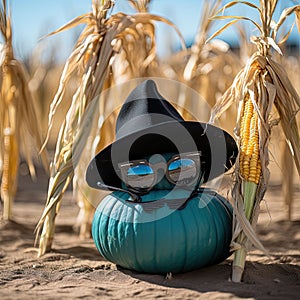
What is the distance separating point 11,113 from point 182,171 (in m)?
2.24

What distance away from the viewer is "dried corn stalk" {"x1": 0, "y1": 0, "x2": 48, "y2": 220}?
4.84 meters

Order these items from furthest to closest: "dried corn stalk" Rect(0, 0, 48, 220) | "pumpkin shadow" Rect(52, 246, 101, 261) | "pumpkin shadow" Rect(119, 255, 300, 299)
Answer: "dried corn stalk" Rect(0, 0, 48, 220) → "pumpkin shadow" Rect(52, 246, 101, 261) → "pumpkin shadow" Rect(119, 255, 300, 299)

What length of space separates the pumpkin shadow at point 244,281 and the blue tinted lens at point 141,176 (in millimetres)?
520

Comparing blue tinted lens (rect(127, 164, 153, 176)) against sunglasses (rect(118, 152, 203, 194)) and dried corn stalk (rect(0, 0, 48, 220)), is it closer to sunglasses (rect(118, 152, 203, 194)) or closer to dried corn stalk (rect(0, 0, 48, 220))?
sunglasses (rect(118, 152, 203, 194))

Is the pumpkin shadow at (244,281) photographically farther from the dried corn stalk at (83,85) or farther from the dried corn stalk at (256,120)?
the dried corn stalk at (83,85)

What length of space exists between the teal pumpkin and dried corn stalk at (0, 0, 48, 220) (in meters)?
1.76

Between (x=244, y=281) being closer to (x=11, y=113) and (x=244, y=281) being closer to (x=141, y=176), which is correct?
(x=141, y=176)

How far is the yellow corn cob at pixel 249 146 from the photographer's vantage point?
10.3 feet

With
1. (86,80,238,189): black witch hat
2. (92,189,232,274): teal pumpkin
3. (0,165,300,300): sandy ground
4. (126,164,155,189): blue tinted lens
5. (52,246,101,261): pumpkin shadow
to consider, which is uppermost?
(86,80,238,189): black witch hat

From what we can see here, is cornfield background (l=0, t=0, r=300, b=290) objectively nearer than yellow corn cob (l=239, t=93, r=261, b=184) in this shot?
No

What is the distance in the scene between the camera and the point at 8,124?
5039 millimetres

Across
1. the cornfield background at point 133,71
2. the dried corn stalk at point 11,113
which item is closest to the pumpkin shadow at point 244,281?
the cornfield background at point 133,71

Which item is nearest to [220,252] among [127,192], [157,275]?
[157,275]

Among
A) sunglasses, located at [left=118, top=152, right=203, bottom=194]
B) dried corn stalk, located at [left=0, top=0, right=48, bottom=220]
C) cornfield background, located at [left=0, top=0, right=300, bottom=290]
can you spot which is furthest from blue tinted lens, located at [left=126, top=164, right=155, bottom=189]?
dried corn stalk, located at [left=0, top=0, right=48, bottom=220]
